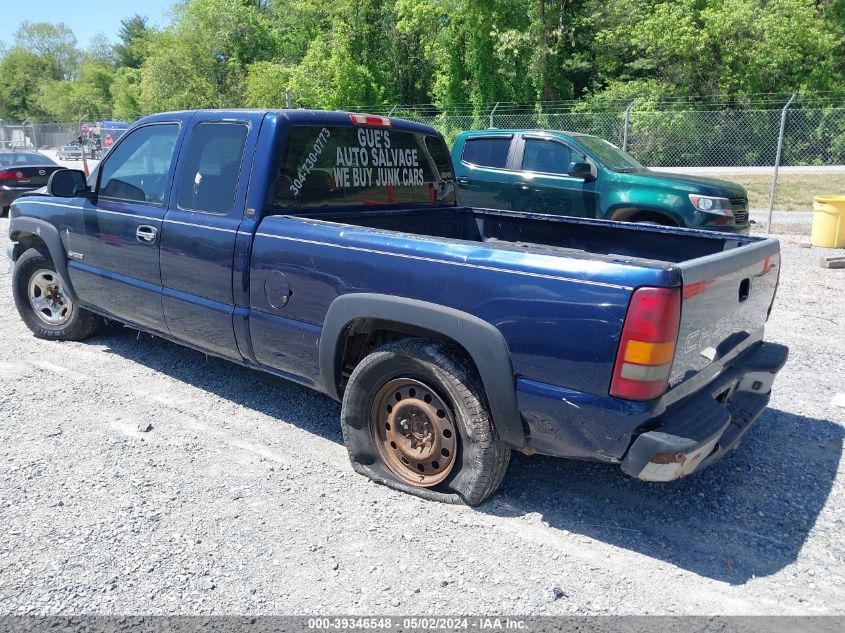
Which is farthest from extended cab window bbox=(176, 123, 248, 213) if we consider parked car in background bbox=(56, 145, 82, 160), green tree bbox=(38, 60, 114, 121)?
green tree bbox=(38, 60, 114, 121)

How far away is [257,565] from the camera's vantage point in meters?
3.00

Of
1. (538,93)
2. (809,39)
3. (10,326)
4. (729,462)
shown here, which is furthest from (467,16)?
(729,462)

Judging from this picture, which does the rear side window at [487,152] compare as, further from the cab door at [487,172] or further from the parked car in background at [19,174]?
the parked car in background at [19,174]

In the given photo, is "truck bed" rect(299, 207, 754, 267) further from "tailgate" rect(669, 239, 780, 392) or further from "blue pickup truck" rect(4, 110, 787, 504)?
"tailgate" rect(669, 239, 780, 392)

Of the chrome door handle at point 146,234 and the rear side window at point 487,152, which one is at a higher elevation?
the rear side window at point 487,152

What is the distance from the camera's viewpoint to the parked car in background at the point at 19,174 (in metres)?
14.6

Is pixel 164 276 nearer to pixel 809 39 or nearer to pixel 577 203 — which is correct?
pixel 577 203

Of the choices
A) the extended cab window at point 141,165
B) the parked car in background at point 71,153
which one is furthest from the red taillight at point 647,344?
the parked car in background at point 71,153

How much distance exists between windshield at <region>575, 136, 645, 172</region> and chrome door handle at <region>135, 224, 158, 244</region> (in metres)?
6.07

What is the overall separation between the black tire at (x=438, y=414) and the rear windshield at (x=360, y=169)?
122cm

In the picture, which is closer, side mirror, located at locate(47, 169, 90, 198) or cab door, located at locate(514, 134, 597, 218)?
side mirror, located at locate(47, 169, 90, 198)

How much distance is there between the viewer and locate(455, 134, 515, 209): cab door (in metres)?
9.21

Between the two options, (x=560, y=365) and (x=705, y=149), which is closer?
(x=560, y=365)

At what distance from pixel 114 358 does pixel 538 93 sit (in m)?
27.2
